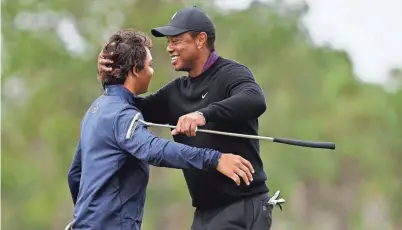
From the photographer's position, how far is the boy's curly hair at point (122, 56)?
4.95 meters

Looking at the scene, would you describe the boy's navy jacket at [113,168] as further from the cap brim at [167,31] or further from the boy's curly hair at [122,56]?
the cap brim at [167,31]

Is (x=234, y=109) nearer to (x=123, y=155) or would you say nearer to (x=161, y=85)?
(x=123, y=155)

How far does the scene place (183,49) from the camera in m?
5.14

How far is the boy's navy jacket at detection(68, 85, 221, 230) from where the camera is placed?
4.65 m

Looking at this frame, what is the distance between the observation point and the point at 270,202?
518 cm

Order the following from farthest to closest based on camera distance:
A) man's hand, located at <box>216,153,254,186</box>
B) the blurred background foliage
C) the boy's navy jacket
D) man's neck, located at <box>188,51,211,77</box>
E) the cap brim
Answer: the blurred background foliage < man's neck, located at <box>188,51,211,77</box> < the cap brim < the boy's navy jacket < man's hand, located at <box>216,153,254,186</box>

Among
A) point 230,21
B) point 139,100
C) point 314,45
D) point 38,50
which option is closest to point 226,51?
point 230,21

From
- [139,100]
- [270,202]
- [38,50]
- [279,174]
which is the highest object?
[38,50]

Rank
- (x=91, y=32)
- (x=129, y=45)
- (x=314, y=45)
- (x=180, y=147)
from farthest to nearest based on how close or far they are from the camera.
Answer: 1. (x=314, y=45)
2. (x=91, y=32)
3. (x=129, y=45)
4. (x=180, y=147)

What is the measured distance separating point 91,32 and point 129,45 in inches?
875

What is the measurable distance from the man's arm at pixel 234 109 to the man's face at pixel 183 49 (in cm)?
32

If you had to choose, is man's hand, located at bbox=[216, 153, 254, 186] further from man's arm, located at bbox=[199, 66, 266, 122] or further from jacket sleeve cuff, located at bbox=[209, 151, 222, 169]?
man's arm, located at bbox=[199, 66, 266, 122]

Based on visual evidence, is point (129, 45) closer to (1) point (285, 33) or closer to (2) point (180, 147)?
(2) point (180, 147)

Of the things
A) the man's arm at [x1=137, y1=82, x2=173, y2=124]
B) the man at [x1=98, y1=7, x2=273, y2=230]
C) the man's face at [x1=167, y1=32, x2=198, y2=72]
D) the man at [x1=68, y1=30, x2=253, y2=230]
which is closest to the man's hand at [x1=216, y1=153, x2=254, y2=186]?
the man at [x1=68, y1=30, x2=253, y2=230]
